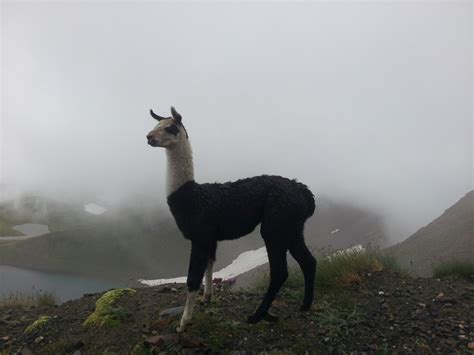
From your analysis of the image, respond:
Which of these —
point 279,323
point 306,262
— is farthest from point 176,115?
point 279,323

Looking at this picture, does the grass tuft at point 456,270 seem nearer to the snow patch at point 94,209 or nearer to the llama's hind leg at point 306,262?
the llama's hind leg at point 306,262

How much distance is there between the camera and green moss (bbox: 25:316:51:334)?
6896 millimetres

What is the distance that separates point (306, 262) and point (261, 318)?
130 cm

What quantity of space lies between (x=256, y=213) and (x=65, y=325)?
14.6 ft

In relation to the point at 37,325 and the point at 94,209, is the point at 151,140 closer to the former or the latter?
the point at 37,325

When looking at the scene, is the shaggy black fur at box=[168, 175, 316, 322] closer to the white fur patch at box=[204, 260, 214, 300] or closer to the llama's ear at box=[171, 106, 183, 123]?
the white fur patch at box=[204, 260, 214, 300]

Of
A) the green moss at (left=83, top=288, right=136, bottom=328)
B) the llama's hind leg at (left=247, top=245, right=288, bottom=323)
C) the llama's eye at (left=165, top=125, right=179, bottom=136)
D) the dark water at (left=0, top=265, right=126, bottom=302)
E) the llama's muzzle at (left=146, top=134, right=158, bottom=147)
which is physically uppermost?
the llama's eye at (left=165, top=125, right=179, bottom=136)

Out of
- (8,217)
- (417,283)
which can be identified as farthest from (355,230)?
(8,217)

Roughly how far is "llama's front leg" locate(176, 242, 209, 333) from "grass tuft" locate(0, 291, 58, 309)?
4.68 metres

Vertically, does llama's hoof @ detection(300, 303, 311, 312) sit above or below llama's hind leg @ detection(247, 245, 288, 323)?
below

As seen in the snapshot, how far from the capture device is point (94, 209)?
140 ft

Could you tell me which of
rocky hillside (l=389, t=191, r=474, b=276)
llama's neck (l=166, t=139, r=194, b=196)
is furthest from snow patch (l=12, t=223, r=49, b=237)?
llama's neck (l=166, t=139, r=194, b=196)

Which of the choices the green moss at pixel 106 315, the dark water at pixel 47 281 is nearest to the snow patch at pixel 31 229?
the dark water at pixel 47 281

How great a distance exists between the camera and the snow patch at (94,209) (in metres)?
41.2
